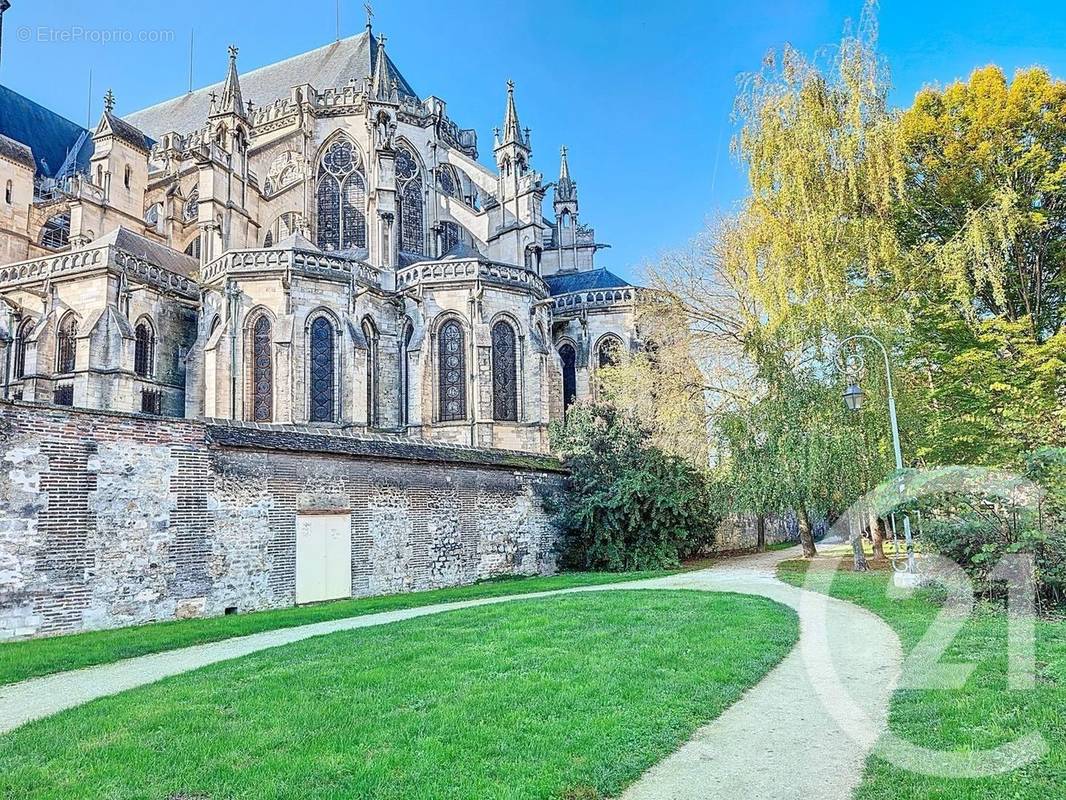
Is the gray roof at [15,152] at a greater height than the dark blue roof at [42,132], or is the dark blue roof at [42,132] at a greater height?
the dark blue roof at [42,132]

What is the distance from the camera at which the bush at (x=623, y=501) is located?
17.4 metres

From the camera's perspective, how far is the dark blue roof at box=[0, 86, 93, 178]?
112ft

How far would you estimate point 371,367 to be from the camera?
25078 mm

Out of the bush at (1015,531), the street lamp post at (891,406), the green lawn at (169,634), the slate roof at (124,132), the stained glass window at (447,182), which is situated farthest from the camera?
the stained glass window at (447,182)

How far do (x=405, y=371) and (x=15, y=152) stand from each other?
18005 mm

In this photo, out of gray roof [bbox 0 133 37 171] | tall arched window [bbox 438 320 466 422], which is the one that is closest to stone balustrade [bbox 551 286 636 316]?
tall arched window [bbox 438 320 466 422]

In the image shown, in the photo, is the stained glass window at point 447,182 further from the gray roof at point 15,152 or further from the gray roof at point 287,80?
the gray roof at point 15,152

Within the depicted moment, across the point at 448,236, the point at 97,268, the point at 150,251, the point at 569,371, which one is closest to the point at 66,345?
the point at 97,268

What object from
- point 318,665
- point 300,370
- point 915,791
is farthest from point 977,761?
point 300,370

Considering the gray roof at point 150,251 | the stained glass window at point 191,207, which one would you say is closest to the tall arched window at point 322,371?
the gray roof at point 150,251

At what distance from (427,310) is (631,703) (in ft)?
70.1

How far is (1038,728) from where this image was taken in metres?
4.24

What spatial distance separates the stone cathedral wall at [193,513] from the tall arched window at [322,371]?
30.1 feet

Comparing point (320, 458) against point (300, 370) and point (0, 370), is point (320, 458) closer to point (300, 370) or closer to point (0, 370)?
point (300, 370)
